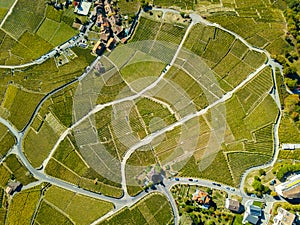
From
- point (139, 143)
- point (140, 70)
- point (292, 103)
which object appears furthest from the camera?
point (140, 70)

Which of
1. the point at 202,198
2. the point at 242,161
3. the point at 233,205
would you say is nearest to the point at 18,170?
the point at 202,198

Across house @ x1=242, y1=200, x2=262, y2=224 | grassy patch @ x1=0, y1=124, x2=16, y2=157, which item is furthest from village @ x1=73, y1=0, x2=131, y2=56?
house @ x1=242, y1=200, x2=262, y2=224

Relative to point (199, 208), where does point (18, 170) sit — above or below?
below

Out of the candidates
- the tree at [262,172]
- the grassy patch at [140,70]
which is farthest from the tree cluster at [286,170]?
the grassy patch at [140,70]

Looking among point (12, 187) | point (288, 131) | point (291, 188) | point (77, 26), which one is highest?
point (77, 26)

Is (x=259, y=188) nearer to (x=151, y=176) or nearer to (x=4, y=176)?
(x=151, y=176)

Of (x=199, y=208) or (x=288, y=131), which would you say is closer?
(x=199, y=208)

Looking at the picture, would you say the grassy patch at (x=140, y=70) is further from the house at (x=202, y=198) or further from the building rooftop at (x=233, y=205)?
the building rooftop at (x=233, y=205)
